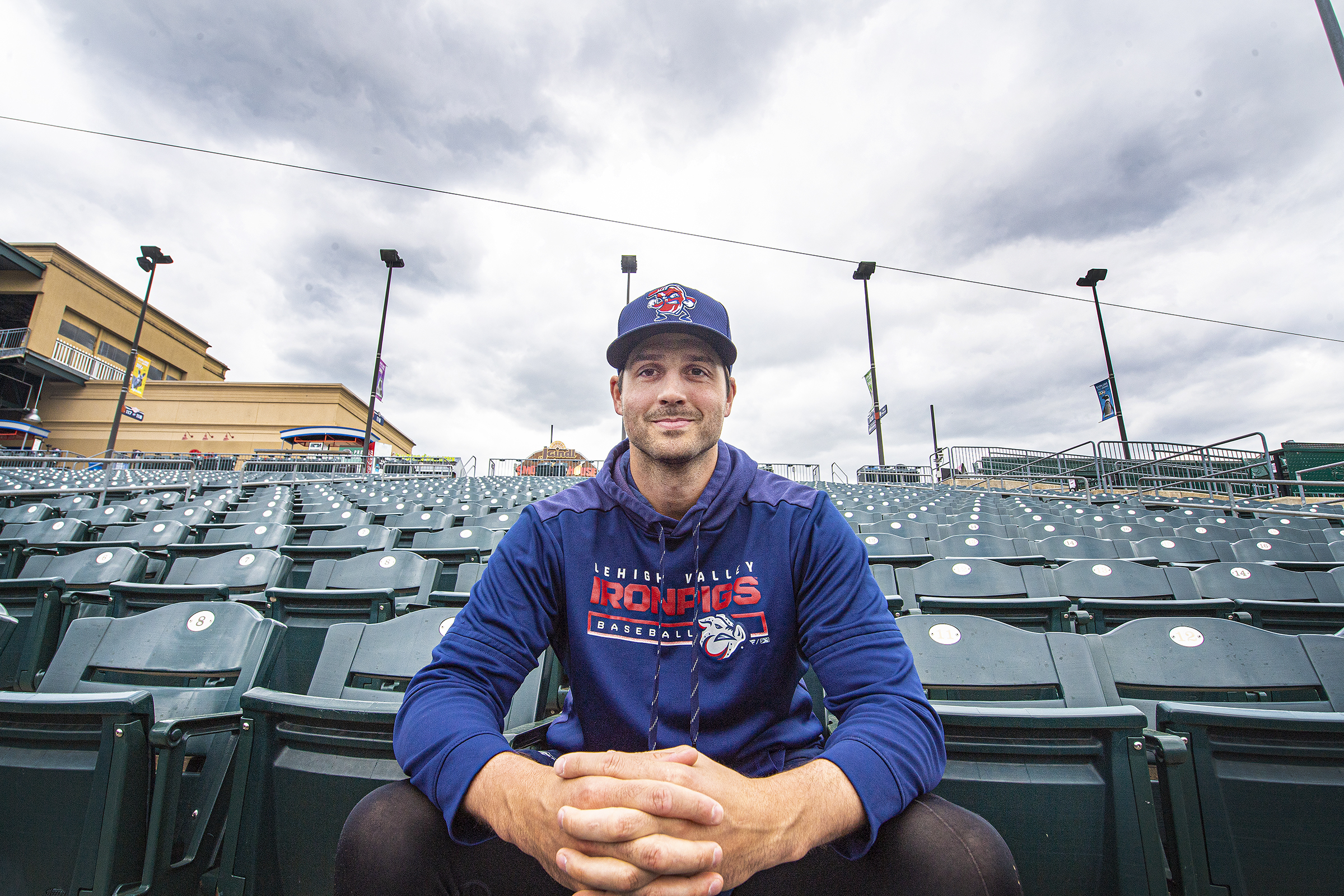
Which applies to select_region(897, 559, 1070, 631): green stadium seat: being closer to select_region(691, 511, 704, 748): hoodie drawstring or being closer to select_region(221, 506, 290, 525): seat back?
select_region(691, 511, 704, 748): hoodie drawstring

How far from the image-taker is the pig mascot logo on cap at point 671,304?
72.1 inches

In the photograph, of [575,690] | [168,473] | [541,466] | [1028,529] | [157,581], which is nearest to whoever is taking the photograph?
[575,690]

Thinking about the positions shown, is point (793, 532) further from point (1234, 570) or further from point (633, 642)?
point (1234, 570)

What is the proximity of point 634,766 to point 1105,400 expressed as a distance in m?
22.7

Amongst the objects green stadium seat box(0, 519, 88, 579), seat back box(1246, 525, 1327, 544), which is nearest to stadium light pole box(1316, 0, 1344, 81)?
seat back box(1246, 525, 1327, 544)

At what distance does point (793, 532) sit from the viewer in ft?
5.67

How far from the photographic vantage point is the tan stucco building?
29.8 m

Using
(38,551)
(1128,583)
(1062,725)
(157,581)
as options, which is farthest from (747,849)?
(38,551)

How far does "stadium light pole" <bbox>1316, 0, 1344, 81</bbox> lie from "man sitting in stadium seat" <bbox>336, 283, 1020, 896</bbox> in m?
11.9

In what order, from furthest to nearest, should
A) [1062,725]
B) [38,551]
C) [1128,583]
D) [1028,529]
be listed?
[1028,529]
[38,551]
[1128,583]
[1062,725]

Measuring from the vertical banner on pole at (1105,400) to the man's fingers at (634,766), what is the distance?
72.7 ft

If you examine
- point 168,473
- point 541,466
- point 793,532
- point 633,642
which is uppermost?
point 541,466

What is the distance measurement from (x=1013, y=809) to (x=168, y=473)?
20384 mm

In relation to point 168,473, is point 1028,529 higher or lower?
lower
